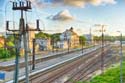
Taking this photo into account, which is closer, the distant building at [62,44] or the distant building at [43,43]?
the distant building at [43,43]

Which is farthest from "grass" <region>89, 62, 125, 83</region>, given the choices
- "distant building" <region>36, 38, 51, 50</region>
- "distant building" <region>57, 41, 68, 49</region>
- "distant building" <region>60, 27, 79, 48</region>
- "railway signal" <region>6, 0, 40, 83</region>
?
"distant building" <region>60, 27, 79, 48</region>

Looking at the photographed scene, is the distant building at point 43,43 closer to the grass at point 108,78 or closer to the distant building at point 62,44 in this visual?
the distant building at point 62,44

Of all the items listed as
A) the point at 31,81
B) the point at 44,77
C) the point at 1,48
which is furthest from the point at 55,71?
the point at 1,48

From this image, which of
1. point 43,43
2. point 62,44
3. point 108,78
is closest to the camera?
point 108,78

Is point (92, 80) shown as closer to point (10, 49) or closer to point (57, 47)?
point (10, 49)

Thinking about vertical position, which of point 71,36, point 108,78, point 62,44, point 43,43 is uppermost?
point 71,36

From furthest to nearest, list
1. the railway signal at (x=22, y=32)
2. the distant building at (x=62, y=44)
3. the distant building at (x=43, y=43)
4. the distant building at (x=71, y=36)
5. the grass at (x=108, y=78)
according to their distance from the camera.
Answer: the distant building at (x=71, y=36) < the distant building at (x=62, y=44) < the distant building at (x=43, y=43) < the grass at (x=108, y=78) < the railway signal at (x=22, y=32)

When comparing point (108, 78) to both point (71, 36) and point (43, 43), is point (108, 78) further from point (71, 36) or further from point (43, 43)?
point (71, 36)

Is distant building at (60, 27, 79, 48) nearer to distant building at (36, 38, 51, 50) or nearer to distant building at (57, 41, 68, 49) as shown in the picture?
distant building at (57, 41, 68, 49)

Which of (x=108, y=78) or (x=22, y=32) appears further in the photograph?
(x=108, y=78)

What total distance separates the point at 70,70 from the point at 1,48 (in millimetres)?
21434

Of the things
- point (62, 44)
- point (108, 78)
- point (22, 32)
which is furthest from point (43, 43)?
point (22, 32)

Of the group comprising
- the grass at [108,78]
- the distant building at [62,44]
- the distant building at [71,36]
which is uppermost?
the distant building at [71,36]

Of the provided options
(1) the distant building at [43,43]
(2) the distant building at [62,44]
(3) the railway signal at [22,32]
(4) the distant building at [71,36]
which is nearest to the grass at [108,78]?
(3) the railway signal at [22,32]
